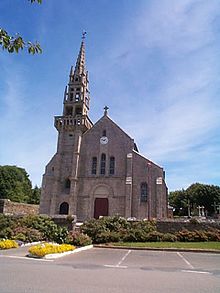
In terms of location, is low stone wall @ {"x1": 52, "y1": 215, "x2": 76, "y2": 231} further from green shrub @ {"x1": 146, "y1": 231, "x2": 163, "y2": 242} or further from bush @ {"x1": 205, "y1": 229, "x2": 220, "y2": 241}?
bush @ {"x1": 205, "y1": 229, "x2": 220, "y2": 241}

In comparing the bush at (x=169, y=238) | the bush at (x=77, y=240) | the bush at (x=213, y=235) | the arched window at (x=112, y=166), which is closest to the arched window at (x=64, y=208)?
the arched window at (x=112, y=166)

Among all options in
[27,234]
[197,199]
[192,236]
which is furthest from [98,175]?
[197,199]

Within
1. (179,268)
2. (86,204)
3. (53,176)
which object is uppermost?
(53,176)

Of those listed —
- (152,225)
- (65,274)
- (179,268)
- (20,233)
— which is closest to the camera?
(65,274)

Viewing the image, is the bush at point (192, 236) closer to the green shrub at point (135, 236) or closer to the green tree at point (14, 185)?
the green shrub at point (135, 236)

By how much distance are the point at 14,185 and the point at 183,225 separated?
5104 centimetres

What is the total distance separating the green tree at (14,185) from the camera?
62.6 meters

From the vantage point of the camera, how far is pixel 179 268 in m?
10.3

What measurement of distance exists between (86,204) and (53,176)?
579cm

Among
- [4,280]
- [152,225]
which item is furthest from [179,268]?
[152,225]

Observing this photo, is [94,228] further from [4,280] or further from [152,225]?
[4,280]

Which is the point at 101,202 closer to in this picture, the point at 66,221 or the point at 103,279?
the point at 66,221

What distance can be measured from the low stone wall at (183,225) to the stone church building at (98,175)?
27.1 feet

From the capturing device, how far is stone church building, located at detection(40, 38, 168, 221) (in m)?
33.6
